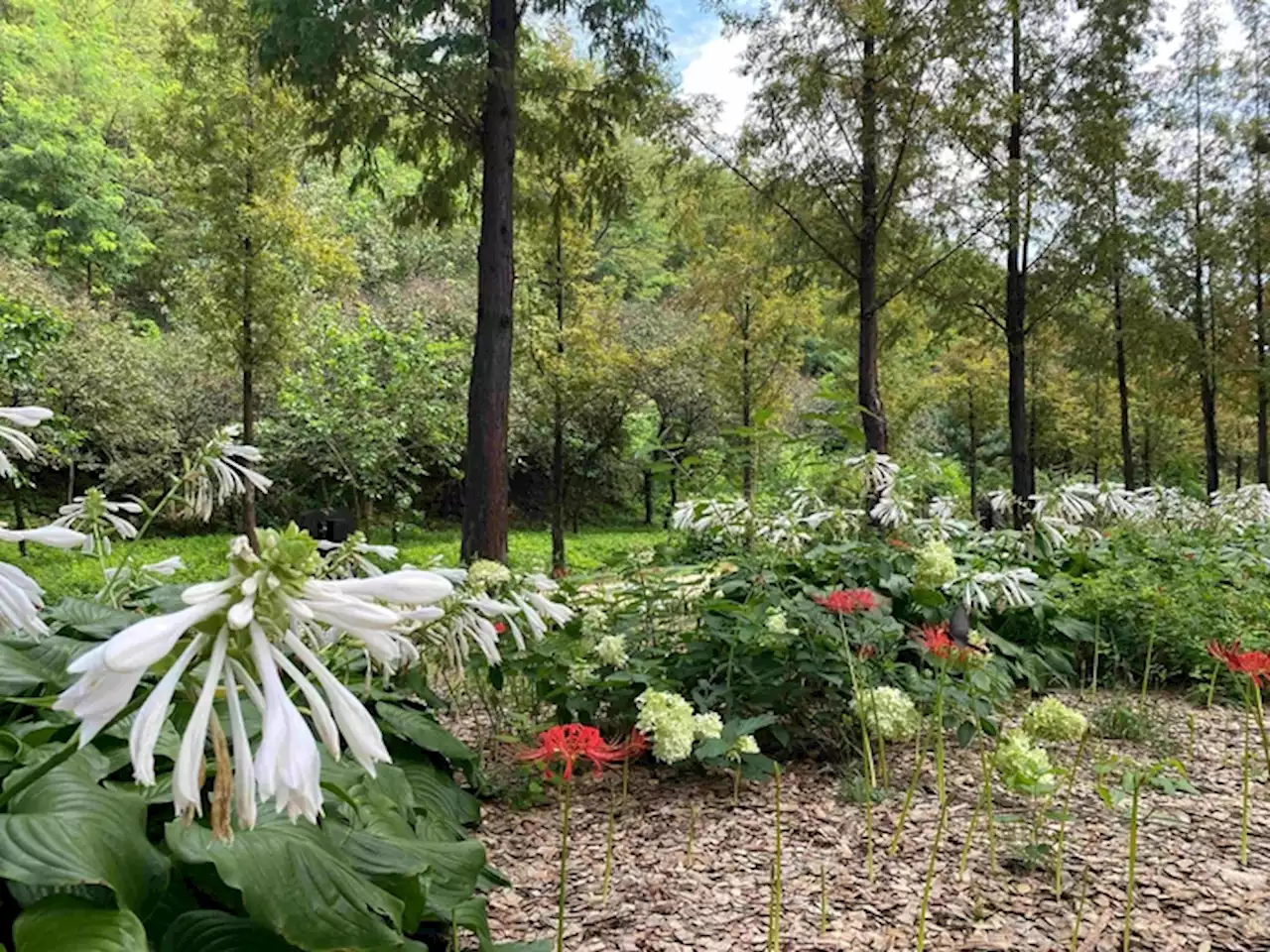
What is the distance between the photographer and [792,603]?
254 centimetres

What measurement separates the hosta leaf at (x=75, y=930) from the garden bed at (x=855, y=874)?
1039 millimetres

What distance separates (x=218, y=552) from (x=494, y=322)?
245 inches

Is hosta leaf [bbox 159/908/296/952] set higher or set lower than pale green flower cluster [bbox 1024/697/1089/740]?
lower

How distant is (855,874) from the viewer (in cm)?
192

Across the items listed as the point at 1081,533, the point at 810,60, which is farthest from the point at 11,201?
the point at 1081,533

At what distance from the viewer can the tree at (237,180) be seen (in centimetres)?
746

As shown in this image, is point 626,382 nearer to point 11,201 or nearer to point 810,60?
point 810,60

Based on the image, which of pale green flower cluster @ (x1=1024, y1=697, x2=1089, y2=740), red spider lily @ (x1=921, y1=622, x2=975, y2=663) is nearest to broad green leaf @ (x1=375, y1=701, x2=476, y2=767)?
red spider lily @ (x1=921, y1=622, x2=975, y2=663)

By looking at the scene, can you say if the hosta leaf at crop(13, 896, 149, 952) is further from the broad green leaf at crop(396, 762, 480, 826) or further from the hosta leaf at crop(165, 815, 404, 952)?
the broad green leaf at crop(396, 762, 480, 826)

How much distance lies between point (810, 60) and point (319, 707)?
7.38 metres

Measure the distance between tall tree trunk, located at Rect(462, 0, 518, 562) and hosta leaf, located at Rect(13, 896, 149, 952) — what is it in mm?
4572

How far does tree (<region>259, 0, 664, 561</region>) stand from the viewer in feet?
17.2

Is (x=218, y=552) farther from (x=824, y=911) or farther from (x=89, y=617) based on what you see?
(x=824, y=911)

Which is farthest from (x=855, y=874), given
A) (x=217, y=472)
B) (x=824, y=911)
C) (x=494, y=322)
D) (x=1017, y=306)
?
(x=1017, y=306)
